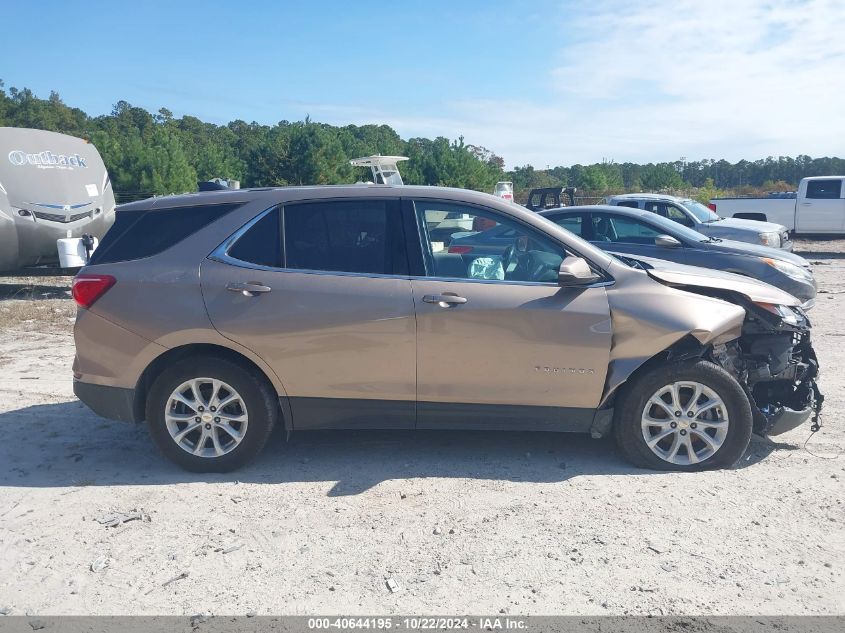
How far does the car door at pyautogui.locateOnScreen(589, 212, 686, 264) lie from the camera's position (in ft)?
33.2

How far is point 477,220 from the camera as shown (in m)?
4.91

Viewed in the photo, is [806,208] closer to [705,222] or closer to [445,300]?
[705,222]

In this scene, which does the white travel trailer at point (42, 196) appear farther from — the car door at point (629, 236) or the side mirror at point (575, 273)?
the side mirror at point (575, 273)

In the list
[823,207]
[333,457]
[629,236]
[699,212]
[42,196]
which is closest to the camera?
[333,457]

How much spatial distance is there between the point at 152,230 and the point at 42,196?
8805 millimetres

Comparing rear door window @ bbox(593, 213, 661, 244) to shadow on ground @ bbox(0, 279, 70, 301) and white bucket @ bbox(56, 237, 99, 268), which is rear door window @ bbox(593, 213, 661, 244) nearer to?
white bucket @ bbox(56, 237, 99, 268)

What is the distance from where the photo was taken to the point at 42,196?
12.4 m

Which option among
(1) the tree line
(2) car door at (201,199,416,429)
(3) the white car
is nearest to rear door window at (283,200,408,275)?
(2) car door at (201,199,416,429)

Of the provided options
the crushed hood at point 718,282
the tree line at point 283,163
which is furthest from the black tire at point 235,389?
the tree line at point 283,163

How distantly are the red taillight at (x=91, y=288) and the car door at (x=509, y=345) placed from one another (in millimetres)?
2061

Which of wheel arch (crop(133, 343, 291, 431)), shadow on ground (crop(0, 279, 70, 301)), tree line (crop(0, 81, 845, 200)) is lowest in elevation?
shadow on ground (crop(0, 279, 70, 301))

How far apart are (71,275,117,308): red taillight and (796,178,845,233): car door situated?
20.5 metres

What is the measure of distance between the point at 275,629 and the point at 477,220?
2.82 metres

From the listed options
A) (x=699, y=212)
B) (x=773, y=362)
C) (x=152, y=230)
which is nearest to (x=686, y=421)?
(x=773, y=362)
